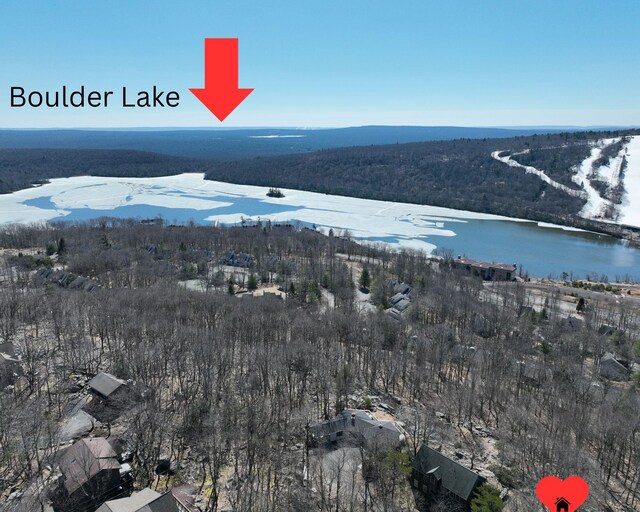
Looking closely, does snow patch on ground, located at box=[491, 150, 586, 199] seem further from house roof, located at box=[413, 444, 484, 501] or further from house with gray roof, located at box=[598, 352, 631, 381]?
house roof, located at box=[413, 444, 484, 501]

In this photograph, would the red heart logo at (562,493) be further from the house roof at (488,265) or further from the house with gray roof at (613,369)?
the house roof at (488,265)

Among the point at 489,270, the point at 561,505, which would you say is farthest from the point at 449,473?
the point at 489,270

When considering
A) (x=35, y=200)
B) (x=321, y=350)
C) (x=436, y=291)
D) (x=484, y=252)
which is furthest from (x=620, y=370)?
(x=35, y=200)

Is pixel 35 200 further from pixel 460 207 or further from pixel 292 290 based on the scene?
pixel 460 207

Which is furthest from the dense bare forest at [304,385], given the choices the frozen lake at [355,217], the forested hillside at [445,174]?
the forested hillside at [445,174]

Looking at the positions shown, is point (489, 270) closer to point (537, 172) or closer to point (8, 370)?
point (8, 370)
